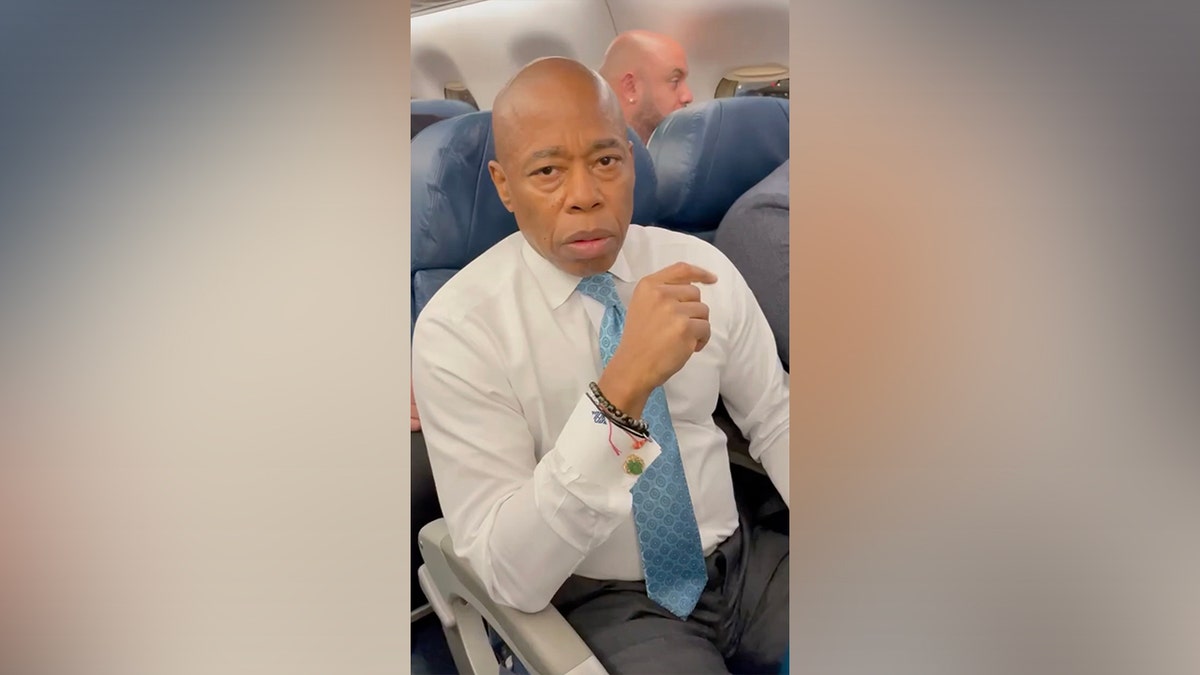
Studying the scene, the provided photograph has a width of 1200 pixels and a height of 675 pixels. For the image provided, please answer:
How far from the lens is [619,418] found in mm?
1365

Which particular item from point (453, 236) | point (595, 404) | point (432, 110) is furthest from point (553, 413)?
point (432, 110)

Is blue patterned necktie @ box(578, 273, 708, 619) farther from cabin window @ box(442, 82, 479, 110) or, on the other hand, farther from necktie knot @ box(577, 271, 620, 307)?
cabin window @ box(442, 82, 479, 110)

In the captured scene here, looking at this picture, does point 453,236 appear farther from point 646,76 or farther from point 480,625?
point 480,625

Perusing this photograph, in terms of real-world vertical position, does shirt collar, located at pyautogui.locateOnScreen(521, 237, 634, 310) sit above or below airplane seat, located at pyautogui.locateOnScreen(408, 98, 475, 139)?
below

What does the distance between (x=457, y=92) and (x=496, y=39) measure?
0.42 ft

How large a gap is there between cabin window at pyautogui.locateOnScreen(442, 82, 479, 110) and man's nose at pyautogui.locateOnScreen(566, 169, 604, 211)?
0.86 feet

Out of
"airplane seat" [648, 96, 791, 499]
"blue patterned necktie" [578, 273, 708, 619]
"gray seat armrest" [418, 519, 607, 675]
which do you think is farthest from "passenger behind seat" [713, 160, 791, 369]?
"gray seat armrest" [418, 519, 607, 675]

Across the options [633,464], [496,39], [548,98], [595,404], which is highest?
[496,39]

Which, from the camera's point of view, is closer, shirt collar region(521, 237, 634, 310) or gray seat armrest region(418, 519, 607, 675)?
gray seat armrest region(418, 519, 607, 675)

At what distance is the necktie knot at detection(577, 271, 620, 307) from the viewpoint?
1.43 metres
